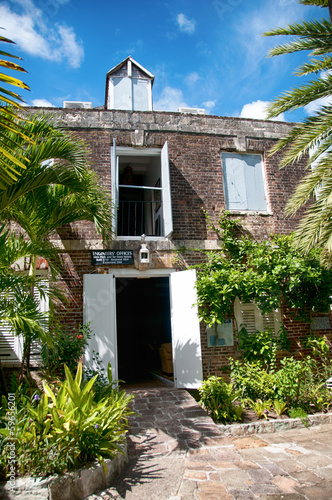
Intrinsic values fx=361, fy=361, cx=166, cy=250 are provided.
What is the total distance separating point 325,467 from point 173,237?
15.5 ft

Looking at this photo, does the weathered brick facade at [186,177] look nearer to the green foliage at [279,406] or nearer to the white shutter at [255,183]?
the white shutter at [255,183]

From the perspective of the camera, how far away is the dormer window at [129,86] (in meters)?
8.99

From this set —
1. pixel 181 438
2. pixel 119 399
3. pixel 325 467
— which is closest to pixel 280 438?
pixel 325 467

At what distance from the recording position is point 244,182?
8391mm

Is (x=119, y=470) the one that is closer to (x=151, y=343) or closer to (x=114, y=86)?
(x=151, y=343)

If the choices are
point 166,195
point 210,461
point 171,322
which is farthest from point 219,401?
point 166,195

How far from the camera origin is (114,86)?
29.9 ft

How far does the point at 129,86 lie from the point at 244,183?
384cm

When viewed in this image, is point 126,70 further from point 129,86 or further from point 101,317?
point 101,317

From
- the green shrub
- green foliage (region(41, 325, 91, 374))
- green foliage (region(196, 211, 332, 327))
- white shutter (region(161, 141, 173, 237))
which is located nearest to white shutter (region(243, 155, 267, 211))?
green foliage (region(196, 211, 332, 327))

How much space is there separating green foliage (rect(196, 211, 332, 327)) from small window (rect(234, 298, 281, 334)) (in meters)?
0.37

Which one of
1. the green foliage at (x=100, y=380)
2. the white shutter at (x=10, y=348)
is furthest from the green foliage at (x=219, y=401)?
the white shutter at (x=10, y=348)

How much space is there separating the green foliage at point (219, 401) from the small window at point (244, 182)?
12.8ft

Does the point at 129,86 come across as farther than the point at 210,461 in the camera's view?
Yes
